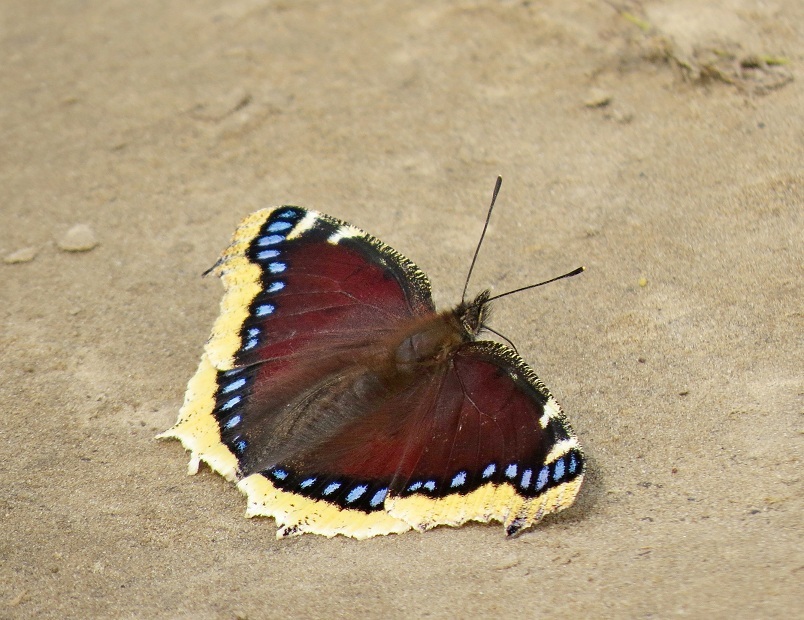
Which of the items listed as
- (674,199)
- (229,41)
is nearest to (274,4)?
(229,41)

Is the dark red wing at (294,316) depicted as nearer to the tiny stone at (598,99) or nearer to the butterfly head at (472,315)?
the butterfly head at (472,315)

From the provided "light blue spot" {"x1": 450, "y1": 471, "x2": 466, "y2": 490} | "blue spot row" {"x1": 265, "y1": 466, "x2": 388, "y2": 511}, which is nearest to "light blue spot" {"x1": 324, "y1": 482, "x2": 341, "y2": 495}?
"blue spot row" {"x1": 265, "y1": 466, "x2": 388, "y2": 511}

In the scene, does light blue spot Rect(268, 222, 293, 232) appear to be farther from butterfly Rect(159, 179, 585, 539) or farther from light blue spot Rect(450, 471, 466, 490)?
→ light blue spot Rect(450, 471, 466, 490)

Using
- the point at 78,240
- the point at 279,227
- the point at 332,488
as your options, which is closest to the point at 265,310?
the point at 279,227

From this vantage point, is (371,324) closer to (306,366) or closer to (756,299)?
(306,366)

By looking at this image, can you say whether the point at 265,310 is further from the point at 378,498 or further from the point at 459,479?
the point at 459,479

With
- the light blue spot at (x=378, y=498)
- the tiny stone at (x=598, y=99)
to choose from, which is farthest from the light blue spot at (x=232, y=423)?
the tiny stone at (x=598, y=99)
